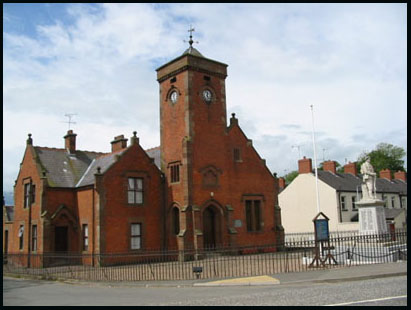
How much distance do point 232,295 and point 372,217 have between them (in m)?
13.4

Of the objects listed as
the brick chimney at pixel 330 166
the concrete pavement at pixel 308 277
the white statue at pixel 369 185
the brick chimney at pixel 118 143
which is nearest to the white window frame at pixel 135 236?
the brick chimney at pixel 118 143

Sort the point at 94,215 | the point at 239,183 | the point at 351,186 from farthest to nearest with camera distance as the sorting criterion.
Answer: the point at 351,186 < the point at 239,183 < the point at 94,215

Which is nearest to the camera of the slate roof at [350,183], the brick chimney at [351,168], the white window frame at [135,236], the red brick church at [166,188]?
the red brick church at [166,188]

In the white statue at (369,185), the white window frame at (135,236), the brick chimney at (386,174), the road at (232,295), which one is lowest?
the road at (232,295)

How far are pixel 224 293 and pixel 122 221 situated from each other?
1706 centimetres

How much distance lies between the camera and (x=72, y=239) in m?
31.0

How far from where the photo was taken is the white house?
48.5 metres

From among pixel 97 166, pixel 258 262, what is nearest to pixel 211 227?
pixel 97 166

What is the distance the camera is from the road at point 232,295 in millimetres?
11523

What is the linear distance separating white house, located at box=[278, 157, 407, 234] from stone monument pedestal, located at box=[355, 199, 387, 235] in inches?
854

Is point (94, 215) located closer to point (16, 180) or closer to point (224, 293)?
point (16, 180)

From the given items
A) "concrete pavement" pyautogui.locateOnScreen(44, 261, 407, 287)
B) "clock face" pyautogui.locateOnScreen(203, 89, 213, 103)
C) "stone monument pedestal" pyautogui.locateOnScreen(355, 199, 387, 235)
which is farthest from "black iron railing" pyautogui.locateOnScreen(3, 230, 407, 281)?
"clock face" pyautogui.locateOnScreen(203, 89, 213, 103)

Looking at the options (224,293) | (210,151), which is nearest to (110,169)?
(210,151)

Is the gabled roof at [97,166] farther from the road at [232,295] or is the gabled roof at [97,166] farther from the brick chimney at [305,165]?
the brick chimney at [305,165]
